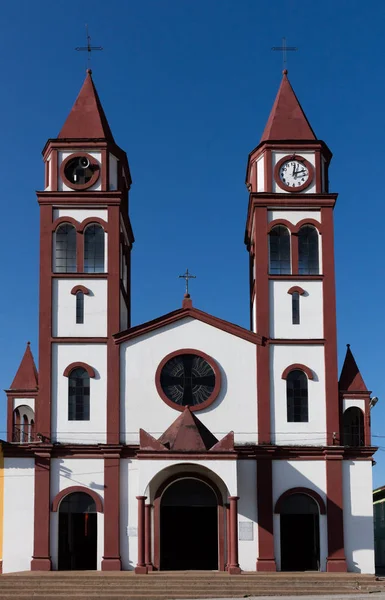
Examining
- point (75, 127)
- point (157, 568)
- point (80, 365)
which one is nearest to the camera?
point (157, 568)

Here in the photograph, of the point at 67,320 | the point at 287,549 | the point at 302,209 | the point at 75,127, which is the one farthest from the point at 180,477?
the point at 75,127

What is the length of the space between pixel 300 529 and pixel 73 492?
8485mm

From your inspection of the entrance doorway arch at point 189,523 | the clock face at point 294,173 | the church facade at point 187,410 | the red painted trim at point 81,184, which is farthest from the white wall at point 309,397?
the red painted trim at point 81,184

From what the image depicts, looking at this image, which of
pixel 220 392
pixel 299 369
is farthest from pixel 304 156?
pixel 220 392

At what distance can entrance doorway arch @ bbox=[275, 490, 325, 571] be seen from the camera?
1428 inches

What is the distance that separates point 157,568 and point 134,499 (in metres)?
2.69

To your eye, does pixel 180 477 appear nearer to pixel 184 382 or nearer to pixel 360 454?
pixel 184 382

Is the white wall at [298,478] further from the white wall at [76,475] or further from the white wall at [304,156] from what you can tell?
the white wall at [304,156]

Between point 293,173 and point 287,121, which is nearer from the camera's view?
point 293,173

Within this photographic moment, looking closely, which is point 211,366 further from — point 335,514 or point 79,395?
point 335,514

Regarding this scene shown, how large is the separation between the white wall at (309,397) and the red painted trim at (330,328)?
213 mm

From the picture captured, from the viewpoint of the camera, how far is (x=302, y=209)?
128 ft

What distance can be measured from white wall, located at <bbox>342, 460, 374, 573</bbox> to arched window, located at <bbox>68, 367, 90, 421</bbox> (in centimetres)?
989

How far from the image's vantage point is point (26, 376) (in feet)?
125
